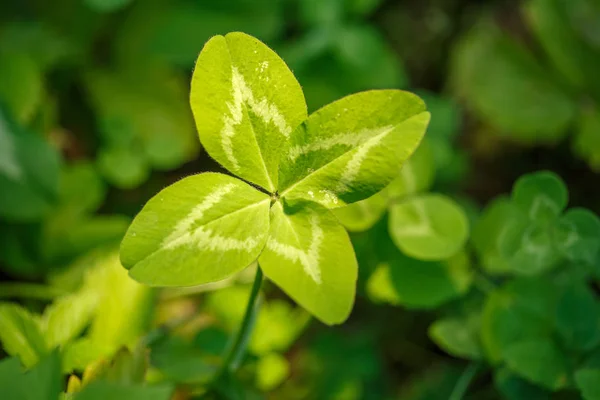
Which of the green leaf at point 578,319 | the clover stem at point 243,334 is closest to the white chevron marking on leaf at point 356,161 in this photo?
the clover stem at point 243,334

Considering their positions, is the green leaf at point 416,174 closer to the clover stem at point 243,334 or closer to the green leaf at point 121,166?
the clover stem at point 243,334

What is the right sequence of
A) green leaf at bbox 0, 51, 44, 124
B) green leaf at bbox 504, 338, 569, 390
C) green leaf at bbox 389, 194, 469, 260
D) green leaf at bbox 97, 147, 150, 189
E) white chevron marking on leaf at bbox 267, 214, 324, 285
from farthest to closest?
green leaf at bbox 97, 147, 150, 189 < green leaf at bbox 0, 51, 44, 124 < green leaf at bbox 389, 194, 469, 260 < green leaf at bbox 504, 338, 569, 390 < white chevron marking on leaf at bbox 267, 214, 324, 285

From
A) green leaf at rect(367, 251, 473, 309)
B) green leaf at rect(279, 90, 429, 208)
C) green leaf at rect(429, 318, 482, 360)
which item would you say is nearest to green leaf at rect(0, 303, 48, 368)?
green leaf at rect(279, 90, 429, 208)

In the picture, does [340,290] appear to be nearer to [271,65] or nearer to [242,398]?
[271,65]

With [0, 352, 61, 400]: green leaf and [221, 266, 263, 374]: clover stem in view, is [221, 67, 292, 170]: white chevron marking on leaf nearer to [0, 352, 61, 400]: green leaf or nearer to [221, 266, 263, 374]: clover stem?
[221, 266, 263, 374]: clover stem

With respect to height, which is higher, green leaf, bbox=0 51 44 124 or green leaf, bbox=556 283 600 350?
green leaf, bbox=0 51 44 124

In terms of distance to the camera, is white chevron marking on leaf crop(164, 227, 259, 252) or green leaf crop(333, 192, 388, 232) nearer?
white chevron marking on leaf crop(164, 227, 259, 252)

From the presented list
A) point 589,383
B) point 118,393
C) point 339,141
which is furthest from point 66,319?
point 589,383
